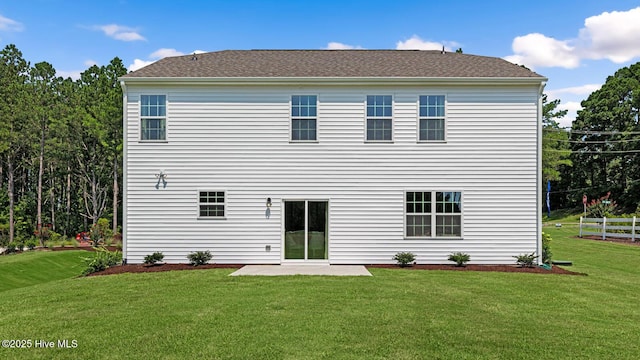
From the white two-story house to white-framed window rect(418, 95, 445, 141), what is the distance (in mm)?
42

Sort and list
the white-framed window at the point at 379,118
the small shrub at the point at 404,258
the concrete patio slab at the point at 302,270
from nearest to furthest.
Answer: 1. the concrete patio slab at the point at 302,270
2. the small shrub at the point at 404,258
3. the white-framed window at the point at 379,118

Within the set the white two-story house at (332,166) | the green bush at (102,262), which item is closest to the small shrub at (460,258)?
the white two-story house at (332,166)

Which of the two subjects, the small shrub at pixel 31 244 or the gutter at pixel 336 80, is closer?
the gutter at pixel 336 80

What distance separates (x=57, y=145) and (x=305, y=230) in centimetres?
2061

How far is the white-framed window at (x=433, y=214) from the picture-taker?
519 inches

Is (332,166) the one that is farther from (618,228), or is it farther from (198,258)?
(618,228)

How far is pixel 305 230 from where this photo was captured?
1325 cm

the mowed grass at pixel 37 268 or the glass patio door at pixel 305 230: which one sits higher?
the glass patio door at pixel 305 230

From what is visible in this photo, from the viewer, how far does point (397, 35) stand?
20562mm

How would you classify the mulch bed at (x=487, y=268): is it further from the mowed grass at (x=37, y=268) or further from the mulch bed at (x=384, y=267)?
the mowed grass at (x=37, y=268)

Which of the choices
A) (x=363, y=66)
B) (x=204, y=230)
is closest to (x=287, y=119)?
(x=363, y=66)

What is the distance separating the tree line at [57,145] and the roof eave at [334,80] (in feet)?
40.6

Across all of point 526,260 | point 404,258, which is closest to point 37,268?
point 404,258

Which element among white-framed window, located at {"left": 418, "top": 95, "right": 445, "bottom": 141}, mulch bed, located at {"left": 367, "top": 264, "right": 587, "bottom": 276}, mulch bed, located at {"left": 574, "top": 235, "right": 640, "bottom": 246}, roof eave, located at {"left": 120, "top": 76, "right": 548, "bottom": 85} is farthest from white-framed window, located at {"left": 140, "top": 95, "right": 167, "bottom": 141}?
mulch bed, located at {"left": 574, "top": 235, "right": 640, "bottom": 246}
